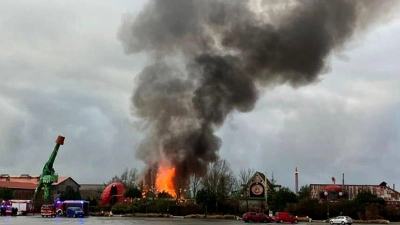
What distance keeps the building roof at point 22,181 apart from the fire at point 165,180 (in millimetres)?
59575

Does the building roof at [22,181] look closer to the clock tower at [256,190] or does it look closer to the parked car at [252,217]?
the clock tower at [256,190]

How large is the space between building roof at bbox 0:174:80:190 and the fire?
59575 mm

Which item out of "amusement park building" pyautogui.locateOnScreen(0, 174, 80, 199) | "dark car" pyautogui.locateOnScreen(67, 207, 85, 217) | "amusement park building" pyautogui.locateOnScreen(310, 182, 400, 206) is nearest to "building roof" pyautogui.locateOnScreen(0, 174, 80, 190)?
"amusement park building" pyautogui.locateOnScreen(0, 174, 80, 199)

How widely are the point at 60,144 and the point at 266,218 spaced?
54176mm

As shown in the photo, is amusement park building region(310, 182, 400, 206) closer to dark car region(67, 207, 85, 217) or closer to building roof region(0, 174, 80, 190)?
dark car region(67, 207, 85, 217)

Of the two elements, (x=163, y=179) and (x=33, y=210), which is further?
(x=33, y=210)

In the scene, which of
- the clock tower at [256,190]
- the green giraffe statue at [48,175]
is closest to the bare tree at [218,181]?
the clock tower at [256,190]

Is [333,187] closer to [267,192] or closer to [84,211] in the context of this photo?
[267,192]

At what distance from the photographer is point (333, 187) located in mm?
93062

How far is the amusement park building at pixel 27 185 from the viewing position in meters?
125

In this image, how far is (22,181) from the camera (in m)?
155

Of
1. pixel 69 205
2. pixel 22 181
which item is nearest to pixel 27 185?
pixel 22 181

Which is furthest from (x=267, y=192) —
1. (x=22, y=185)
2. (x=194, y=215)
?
(x=22, y=185)

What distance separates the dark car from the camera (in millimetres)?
74706
